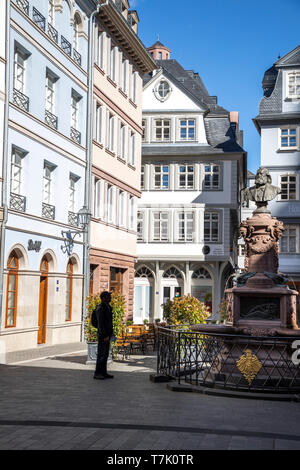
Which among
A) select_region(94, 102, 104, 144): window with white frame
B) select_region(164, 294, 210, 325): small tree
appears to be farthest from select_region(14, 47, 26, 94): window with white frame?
select_region(164, 294, 210, 325): small tree

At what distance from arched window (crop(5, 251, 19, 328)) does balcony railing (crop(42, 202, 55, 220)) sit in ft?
8.14

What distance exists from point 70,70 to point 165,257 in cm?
1701

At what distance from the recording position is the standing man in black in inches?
499

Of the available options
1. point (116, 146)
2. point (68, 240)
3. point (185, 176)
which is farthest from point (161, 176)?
point (68, 240)

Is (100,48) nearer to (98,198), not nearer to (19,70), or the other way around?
(98,198)

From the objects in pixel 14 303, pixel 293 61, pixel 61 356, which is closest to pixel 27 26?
pixel 14 303

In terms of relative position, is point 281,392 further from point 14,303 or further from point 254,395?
point 14,303

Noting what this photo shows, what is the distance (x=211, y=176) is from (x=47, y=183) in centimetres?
1834

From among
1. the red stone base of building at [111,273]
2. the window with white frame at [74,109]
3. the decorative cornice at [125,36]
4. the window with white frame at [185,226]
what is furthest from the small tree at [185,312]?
the window with white frame at [185,226]

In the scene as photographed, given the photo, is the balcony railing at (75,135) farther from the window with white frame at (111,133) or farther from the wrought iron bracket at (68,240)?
the wrought iron bracket at (68,240)

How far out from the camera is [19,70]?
19906 mm

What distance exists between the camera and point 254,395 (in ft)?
34.2

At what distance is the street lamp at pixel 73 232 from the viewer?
22.9 m

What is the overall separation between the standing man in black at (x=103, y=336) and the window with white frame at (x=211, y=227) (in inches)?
998
